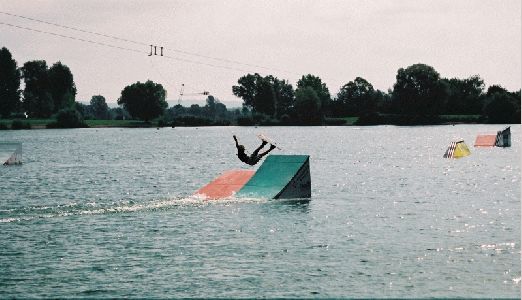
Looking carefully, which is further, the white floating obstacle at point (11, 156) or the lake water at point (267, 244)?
the white floating obstacle at point (11, 156)

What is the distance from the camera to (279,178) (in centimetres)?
5953

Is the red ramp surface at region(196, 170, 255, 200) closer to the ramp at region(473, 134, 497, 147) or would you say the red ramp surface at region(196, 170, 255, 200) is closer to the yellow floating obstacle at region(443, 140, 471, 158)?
the yellow floating obstacle at region(443, 140, 471, 158)

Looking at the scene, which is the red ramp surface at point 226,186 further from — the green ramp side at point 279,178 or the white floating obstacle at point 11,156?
the white floating obstacle at point 11,156

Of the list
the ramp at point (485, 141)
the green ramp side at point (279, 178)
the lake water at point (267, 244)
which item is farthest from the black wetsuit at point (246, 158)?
the ramp at point (485, 141)

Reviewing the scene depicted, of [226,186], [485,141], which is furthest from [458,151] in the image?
[226,186]

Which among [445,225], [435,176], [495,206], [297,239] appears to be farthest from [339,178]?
[297,239]

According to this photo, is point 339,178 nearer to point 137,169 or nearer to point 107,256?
point 137,169

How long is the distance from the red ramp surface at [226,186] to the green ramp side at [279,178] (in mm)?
1090

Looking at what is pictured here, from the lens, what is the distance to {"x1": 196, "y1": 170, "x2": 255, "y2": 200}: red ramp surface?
60438mm

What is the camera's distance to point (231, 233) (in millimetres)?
45844

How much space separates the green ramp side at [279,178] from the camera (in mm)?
58562

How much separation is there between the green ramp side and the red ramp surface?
42.9 inches

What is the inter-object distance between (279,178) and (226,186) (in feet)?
16.0

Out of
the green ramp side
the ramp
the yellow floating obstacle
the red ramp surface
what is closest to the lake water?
the green ramp side
